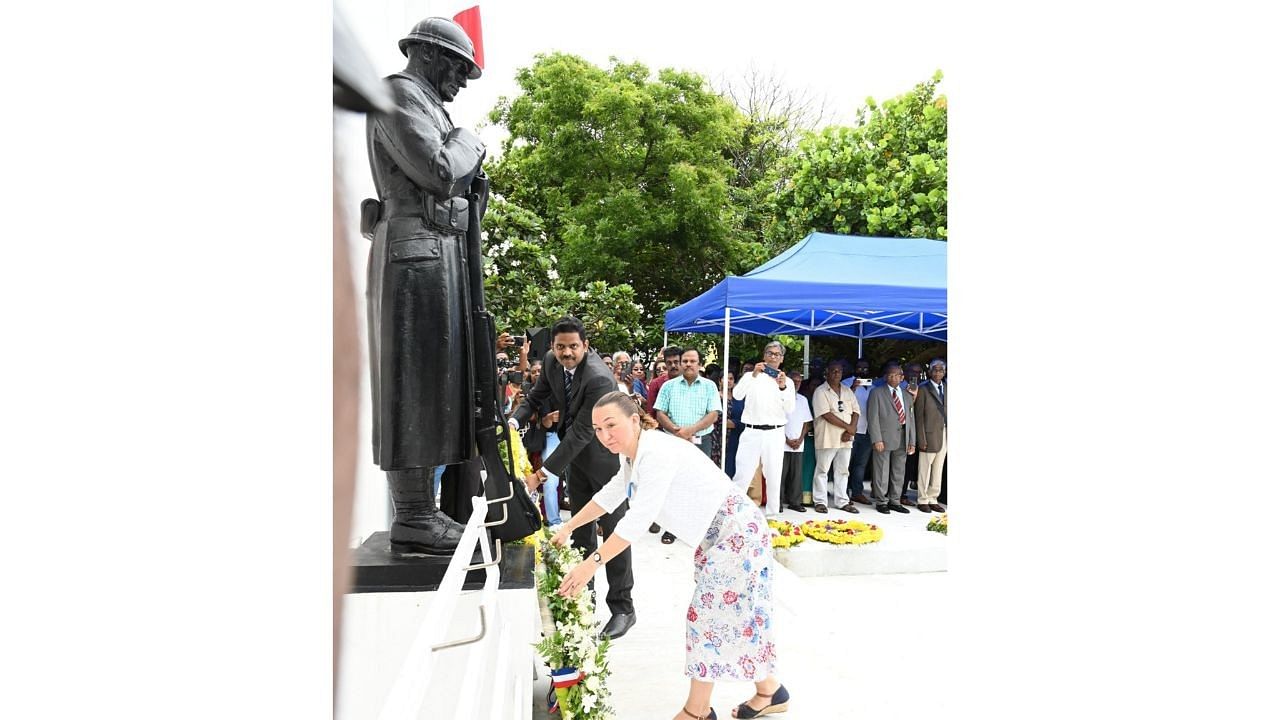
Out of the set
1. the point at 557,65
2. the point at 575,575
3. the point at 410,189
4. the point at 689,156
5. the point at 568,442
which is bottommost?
the point at 575,575

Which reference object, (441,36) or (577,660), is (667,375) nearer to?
(577,660)

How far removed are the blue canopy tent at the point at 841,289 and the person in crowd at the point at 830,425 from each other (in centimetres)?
86

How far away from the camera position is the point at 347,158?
1.97 m

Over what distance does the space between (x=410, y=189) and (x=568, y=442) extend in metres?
2.70

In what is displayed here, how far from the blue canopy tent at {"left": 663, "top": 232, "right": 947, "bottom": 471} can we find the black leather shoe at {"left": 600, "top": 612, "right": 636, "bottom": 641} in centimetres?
375

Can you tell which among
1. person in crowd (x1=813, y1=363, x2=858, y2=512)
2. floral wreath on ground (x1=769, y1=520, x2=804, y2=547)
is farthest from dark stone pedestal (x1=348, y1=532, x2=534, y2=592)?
person in crowd (x1=813, y1=363, x2=858, y2=512)

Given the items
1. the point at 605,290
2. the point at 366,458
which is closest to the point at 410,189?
the point at 366,458

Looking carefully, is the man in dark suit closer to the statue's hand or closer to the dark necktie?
the statue's hand

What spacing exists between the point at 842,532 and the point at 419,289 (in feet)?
18.1

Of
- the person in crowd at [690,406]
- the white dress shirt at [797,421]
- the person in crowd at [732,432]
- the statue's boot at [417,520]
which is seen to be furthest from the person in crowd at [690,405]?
the statue's boot at [417,520]

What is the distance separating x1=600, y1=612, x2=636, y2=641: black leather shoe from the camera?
4.60 m

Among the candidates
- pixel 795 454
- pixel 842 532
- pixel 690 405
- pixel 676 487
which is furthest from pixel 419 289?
pixel 795 454
